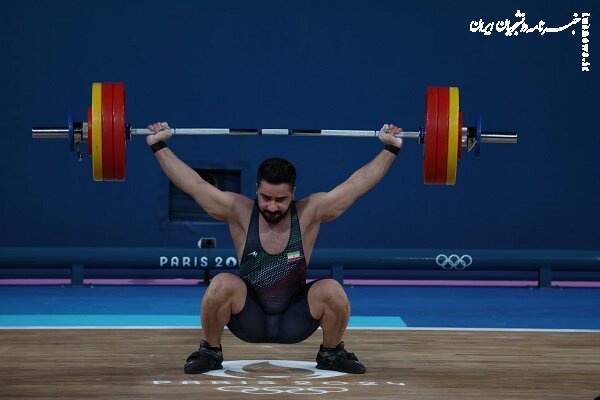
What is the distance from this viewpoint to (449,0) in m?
8.30

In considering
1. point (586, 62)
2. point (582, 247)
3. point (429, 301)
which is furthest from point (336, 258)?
point (586, 62)

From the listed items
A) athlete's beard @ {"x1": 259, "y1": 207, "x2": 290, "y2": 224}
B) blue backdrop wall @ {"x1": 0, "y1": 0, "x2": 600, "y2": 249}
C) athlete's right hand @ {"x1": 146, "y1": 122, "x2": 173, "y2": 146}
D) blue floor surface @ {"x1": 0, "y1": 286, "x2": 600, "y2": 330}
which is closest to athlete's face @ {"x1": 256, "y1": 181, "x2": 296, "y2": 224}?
athlete's beard @ {"x1": 259, "y1": 207, "x2": 290, "y2": 224}

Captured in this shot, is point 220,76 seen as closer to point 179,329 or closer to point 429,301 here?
point 429,301

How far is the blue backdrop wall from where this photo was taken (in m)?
8.16

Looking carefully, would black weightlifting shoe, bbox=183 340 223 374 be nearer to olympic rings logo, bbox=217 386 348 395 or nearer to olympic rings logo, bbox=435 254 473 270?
olympic rings logo, bbox=217 386 348 395

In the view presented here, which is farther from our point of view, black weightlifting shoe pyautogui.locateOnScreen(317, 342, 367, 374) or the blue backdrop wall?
the blue backdrop wall

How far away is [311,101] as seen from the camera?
8250 millimetres

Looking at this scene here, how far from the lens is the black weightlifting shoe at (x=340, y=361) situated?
13.9 ft

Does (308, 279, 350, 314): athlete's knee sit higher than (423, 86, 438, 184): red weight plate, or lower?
lower

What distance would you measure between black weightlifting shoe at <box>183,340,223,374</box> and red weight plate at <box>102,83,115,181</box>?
86 cm

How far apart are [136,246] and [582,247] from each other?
12.1ft

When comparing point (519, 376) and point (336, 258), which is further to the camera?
point (336, 258)

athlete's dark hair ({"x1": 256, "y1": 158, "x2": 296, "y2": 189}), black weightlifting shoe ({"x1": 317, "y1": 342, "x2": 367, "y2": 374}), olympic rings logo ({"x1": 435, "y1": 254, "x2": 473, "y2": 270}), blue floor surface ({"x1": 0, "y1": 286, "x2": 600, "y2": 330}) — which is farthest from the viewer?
olympic rings logo ({"x1": 435, "y1": 254, "x2": 473, "y2": 270})

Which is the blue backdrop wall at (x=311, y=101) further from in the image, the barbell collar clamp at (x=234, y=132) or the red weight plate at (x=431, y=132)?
the red weight plate at (x=431, y=132)
